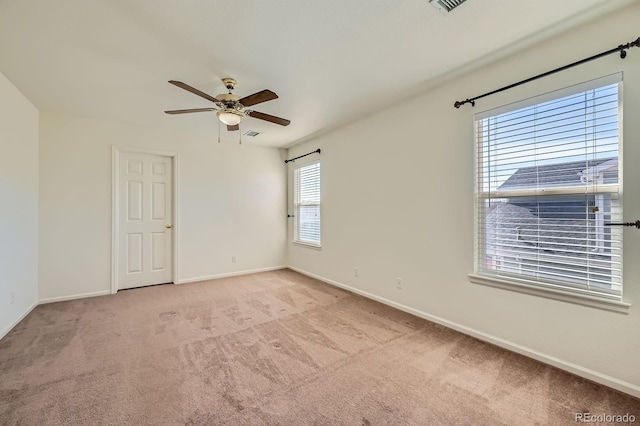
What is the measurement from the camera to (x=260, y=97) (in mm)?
2367

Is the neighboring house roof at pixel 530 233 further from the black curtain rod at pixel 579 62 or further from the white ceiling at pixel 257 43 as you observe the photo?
the white ceiling at pixel 257 43

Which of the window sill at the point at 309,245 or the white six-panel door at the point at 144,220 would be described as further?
the window sill at the point at 309,245

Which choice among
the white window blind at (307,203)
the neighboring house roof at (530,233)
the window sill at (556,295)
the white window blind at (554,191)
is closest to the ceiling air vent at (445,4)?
the white window blind at (554,191)

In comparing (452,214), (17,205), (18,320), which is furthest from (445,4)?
(18,320)

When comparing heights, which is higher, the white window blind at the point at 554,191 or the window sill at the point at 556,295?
the white window blind at the point at 554,191

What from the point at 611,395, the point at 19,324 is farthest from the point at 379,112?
the point at 19,324

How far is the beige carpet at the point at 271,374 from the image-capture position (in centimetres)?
160

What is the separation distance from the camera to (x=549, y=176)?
6.86 ft

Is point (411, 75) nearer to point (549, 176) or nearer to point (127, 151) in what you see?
point (549, 176)

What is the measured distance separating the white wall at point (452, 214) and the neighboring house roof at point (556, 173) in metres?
0.16

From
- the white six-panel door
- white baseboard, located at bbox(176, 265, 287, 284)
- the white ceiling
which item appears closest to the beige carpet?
the white six-panel door

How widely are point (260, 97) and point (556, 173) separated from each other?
247 centimetres

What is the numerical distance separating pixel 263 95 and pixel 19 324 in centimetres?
352

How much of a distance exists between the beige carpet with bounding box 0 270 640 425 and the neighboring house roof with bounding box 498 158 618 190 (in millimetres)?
1409
